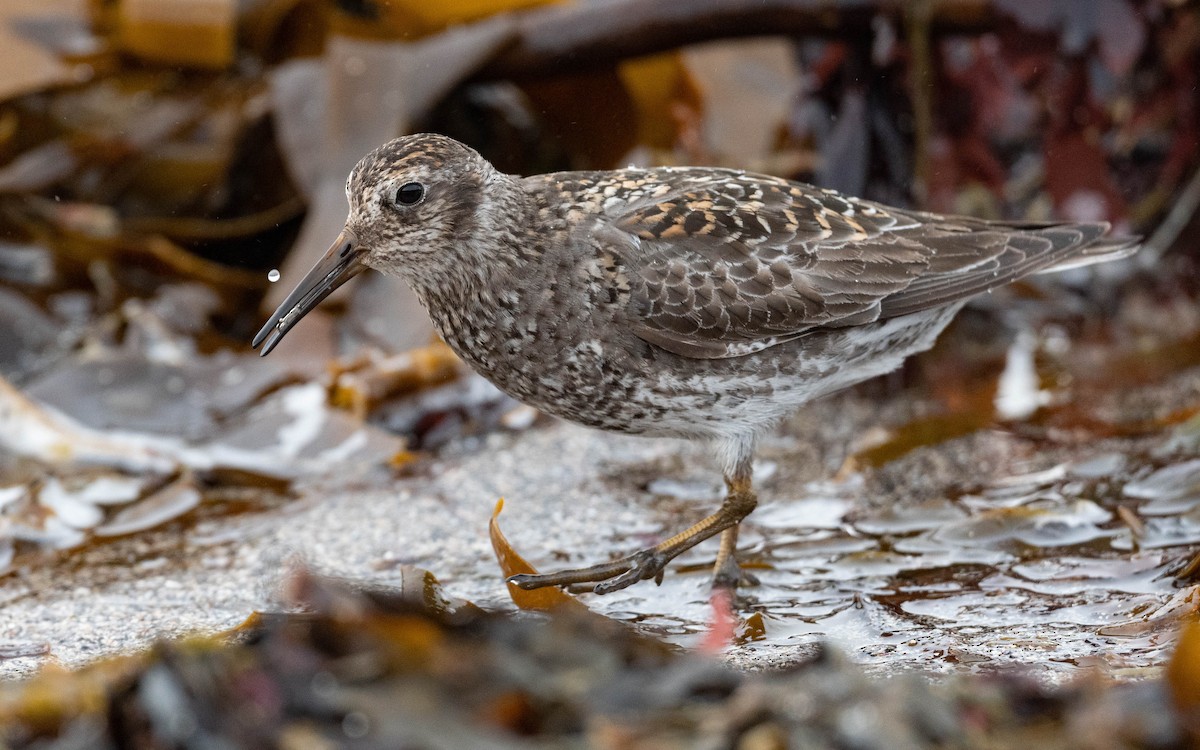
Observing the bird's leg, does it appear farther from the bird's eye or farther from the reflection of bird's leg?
the bird's eye

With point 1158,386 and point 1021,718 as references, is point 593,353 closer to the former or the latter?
point 1021,718

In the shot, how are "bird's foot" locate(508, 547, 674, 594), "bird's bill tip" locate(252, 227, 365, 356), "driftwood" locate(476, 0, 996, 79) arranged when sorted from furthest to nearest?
1. "driftwood" locate(476, 0, 996, 79)
2. "bird's bill tip" locate(252, 227, 365, 356)
3. "bird's foot" locate(508, 547, 674, 594)

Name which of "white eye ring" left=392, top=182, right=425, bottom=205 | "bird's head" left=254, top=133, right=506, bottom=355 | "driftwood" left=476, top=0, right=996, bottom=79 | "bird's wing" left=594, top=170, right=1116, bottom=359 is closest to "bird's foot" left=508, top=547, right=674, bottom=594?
"bird's wing" left=594, top=170, right=1116, bottom=359

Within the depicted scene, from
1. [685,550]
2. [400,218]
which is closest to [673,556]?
[685,550]

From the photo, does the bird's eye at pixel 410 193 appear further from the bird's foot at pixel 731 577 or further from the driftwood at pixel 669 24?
the driftwood at pixel 669 24

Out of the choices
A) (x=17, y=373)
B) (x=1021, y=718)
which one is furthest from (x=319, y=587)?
(x=17, y=373)

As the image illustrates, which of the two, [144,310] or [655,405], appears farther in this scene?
[144,310]

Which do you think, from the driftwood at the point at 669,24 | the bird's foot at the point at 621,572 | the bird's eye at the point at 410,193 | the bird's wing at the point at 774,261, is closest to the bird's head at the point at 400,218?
the bird's eye at the point at 410,193

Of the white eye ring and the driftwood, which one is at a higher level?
the driftwood
